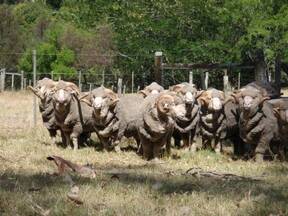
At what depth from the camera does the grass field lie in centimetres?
695

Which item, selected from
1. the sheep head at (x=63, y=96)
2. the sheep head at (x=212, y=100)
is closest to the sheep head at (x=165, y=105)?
the sheep head at (x=212, y=100)

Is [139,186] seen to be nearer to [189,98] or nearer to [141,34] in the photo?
[189,98]

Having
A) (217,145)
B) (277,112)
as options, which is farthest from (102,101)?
(277,112)

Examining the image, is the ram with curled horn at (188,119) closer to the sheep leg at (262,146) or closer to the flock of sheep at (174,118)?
the flock of sheep at (174,118)

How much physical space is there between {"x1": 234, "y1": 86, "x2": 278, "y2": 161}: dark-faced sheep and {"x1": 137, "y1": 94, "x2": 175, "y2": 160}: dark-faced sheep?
1.31 m

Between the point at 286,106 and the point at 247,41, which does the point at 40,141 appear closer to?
the point at 286,106

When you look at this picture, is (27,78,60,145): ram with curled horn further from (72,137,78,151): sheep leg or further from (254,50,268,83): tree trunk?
(254,50,268,83): tree trunk

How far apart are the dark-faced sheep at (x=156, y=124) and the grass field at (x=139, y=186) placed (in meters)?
0.27

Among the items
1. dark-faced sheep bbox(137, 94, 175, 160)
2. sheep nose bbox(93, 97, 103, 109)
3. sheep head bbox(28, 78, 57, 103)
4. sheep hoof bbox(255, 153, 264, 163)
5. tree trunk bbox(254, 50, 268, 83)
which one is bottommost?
sheep hoof bbox(255, 153, 264, 163)

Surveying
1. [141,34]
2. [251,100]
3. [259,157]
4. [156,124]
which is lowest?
[259,157]

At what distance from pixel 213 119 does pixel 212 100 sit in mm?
385

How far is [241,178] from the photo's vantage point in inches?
360

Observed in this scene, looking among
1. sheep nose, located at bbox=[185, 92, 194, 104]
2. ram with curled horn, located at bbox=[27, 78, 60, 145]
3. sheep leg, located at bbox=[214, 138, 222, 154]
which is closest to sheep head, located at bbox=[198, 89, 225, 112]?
sheep nose, located at bbox=[185, 92, 194, 104]

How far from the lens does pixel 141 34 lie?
92.3 ft
